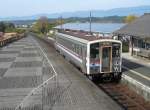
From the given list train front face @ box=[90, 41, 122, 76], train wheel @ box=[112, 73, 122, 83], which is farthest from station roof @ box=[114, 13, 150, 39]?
train front face @ box=[90, 41, 122, 76]

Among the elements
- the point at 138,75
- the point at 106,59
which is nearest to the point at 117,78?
the point at 138,75

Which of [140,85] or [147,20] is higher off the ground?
[147,20]

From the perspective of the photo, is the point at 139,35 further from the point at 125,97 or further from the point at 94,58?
the point at 125,97

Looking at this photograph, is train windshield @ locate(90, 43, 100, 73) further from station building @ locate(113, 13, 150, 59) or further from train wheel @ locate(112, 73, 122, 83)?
station building @ locate(113, 13, 150, 59)

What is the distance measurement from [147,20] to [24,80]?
57.9 ft

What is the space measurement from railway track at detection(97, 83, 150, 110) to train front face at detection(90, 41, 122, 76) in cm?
93

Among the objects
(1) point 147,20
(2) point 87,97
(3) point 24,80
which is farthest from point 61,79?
(1) point 147,20

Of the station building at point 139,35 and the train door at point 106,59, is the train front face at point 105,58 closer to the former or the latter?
the train door at point 106,59

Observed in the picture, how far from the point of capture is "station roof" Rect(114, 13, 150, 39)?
28.7 metres

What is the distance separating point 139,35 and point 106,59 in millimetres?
9282

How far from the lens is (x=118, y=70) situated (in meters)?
20.8

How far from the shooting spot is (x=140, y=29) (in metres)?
31.0

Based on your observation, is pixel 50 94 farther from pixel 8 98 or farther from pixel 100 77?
pixel 100 77

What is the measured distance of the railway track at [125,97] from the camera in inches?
645
